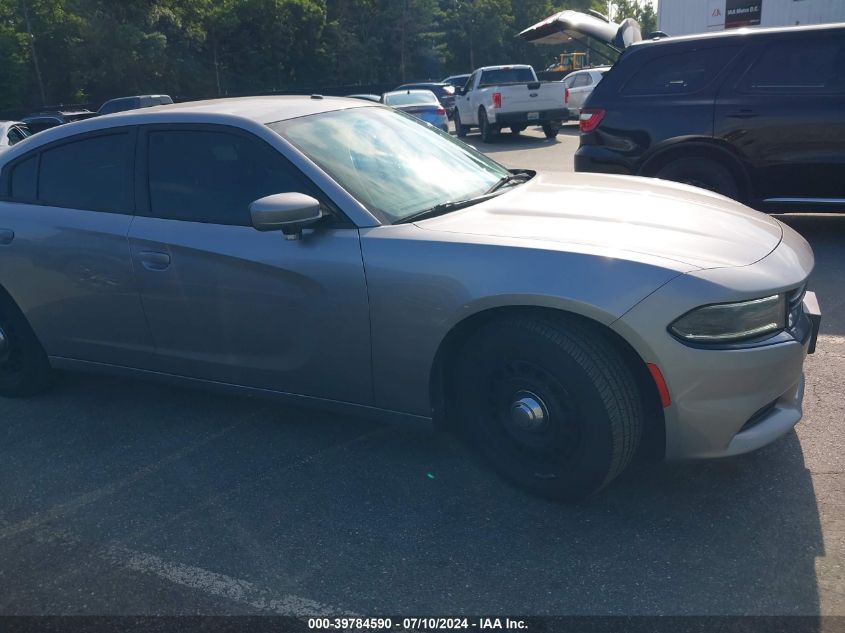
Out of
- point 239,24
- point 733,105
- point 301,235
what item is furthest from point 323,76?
point 301,235

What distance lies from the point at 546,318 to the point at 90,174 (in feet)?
8.64

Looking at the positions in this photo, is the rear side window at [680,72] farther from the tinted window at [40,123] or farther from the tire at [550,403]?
the tinted window at [40,123]

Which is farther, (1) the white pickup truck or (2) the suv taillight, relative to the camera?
(1) the white pickup truck

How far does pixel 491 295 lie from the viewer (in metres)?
3.07

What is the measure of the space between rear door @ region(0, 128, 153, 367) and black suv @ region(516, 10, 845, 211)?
458cm

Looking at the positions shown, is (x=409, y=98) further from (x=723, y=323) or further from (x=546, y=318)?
(x=723, y=323)

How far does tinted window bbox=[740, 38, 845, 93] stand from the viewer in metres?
6.52

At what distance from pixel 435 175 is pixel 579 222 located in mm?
912

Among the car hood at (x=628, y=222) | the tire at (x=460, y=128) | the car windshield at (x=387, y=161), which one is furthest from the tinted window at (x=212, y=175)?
the tire at (x=460, y=128)

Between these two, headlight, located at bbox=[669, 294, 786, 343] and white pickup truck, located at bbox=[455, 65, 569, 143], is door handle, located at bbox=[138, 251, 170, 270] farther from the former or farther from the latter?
white pickup truck, located at bbox=[455, 65, 569, 143]

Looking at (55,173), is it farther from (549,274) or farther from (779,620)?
(779,620)

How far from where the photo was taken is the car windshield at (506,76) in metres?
19.1

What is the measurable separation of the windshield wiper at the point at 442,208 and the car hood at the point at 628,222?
5cm

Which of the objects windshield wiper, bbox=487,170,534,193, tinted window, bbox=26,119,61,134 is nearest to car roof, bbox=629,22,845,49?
windshield wiper, bbox=487,170,534,193
